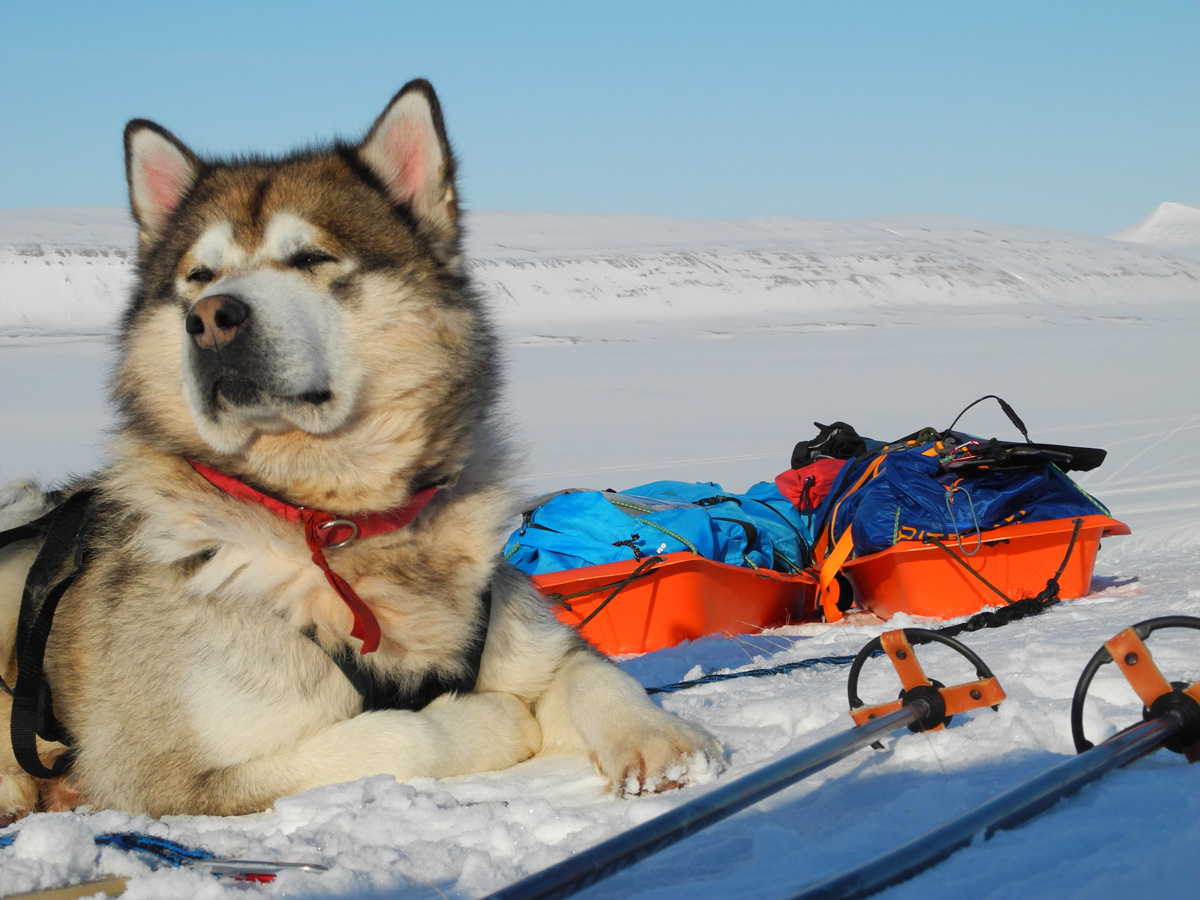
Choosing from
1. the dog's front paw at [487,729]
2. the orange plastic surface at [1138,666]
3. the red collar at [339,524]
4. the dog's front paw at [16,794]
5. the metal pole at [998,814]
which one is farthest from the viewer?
the dog's front paw at [16,794]

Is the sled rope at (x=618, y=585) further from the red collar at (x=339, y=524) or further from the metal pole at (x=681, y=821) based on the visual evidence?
the metal pole at (x=681, y=821)

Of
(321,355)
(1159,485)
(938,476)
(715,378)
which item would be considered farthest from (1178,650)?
(715,378)

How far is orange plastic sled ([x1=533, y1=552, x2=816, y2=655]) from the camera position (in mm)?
4156

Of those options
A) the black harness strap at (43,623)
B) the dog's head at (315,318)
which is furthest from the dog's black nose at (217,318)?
the black harness strap at (43,623)

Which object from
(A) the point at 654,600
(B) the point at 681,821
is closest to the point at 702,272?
(A) the point at 654,600

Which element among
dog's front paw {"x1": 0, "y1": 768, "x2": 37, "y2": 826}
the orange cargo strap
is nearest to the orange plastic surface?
dog's front paw {"x1": 0, "y1": 768, "x2": 37, "y2": 826}

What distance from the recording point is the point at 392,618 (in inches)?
95.0

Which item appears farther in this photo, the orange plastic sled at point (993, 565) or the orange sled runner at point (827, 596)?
the orange plastic sled at point (993, 565)

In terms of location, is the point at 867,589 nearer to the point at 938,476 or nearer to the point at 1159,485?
the point at 938,476

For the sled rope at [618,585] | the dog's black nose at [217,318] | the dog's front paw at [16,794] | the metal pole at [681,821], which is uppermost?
the dog's black nose at [217,318]

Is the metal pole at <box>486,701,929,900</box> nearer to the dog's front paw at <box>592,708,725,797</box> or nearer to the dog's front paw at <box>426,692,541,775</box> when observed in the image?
the dog's front paw at <box>592,708,725,797</box>

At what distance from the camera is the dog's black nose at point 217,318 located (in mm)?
2299

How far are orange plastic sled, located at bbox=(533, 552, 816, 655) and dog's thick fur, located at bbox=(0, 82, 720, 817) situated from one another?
133cm

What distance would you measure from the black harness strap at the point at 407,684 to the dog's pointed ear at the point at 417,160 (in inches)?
42.4
